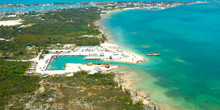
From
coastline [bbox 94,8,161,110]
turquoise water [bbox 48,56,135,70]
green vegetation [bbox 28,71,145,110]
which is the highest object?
turquoise water [bbox 48,56,135,70]

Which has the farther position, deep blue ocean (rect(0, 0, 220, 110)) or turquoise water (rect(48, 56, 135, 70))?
turquoise water (rect(48, 56, 135, 70))

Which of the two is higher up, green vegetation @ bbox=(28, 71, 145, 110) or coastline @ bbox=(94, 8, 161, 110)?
green vegetation @ bbox=(28, 71, 145, 110)

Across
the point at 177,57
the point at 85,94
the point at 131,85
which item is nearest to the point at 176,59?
the point at 177,57

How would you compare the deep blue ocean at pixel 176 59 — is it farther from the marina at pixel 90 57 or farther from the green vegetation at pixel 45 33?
the green vegetation at pixel 45 33

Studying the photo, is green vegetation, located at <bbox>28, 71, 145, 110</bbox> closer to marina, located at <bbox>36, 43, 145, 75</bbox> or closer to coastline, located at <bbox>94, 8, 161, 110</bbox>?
coastline, located at <bbox>94, 8, 161, 110</bbox>

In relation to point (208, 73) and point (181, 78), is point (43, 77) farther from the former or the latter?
point (208, 73)

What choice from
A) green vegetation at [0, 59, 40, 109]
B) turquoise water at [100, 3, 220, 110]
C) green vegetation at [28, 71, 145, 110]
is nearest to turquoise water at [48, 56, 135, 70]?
green vegetation at [0, 59, 40, 109]

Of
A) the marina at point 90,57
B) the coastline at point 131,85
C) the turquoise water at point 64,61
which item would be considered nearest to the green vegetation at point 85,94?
the coastline at point 131,85

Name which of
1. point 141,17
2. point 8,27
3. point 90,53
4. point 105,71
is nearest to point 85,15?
point 141,17
